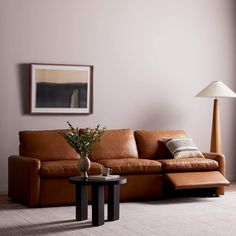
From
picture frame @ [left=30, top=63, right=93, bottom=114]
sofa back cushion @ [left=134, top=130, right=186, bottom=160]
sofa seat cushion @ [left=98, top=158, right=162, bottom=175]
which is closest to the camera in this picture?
sofa seat cushion @ [left=98, top=158, right=162, bottom=175]

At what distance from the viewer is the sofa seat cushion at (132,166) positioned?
679 cm

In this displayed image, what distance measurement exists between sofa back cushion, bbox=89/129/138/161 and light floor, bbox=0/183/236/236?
0.81m

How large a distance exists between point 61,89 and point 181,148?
176cm

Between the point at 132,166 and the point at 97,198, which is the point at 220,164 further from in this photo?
the point at 97,198

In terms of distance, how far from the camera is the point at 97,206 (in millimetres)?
5434

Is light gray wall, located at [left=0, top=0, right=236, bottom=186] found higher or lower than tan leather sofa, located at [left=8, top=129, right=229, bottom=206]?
higher

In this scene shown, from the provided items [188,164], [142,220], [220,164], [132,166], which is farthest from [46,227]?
[220,164]

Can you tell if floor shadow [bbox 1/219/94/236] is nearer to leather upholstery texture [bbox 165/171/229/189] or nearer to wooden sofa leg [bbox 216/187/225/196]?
leather upholstery texture [bbox 165/171/229/189]

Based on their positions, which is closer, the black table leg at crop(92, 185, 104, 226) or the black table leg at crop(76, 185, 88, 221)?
the black table leg at crop(92, 185, 104, 226)

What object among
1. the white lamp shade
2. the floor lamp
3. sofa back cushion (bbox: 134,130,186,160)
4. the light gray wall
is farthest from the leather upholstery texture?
the light gray wall

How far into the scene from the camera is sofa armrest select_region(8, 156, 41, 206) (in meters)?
6.38

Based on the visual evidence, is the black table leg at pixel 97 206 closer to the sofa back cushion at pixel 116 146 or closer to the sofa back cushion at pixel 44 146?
the sofa back cushion at pixel 44 146

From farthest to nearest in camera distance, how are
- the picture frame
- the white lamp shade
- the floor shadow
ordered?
the white lamp shade < the picture frame < the floor shadow

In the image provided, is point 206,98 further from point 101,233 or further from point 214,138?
point 101,233
